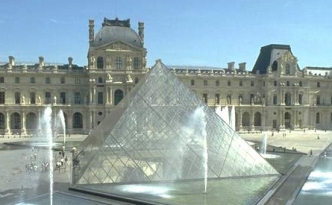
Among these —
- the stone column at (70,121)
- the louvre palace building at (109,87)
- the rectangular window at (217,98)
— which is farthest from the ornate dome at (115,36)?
the rectangular window at (217,98)

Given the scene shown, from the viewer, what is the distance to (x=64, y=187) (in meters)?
19.2

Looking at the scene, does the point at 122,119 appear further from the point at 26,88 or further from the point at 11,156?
the point at 26,88

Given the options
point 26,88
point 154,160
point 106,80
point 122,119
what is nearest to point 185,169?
point 154,160

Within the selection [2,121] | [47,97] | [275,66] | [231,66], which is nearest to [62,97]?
[47,97]

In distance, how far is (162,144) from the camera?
21062 millimetres

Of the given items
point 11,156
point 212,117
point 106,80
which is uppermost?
point 106,80

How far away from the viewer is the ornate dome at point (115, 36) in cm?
5643

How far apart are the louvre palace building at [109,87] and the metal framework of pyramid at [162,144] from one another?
32.6 metres

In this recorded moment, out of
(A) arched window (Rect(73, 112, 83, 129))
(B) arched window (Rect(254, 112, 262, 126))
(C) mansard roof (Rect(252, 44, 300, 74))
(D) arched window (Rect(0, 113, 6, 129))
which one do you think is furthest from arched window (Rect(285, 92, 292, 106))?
(D) arched window (Rect(0, 113, 6, 129))

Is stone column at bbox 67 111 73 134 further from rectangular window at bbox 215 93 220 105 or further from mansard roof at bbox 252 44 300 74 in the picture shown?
mansard roof at bbox 252 44 300 74

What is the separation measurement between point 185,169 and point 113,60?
37.9m

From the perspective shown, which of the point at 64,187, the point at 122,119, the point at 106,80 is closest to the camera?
the point at 64,187

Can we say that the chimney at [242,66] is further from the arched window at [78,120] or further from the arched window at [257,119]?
the arched window at [78,120]

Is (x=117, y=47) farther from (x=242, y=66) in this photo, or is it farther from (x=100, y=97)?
(x=242, y=66)
